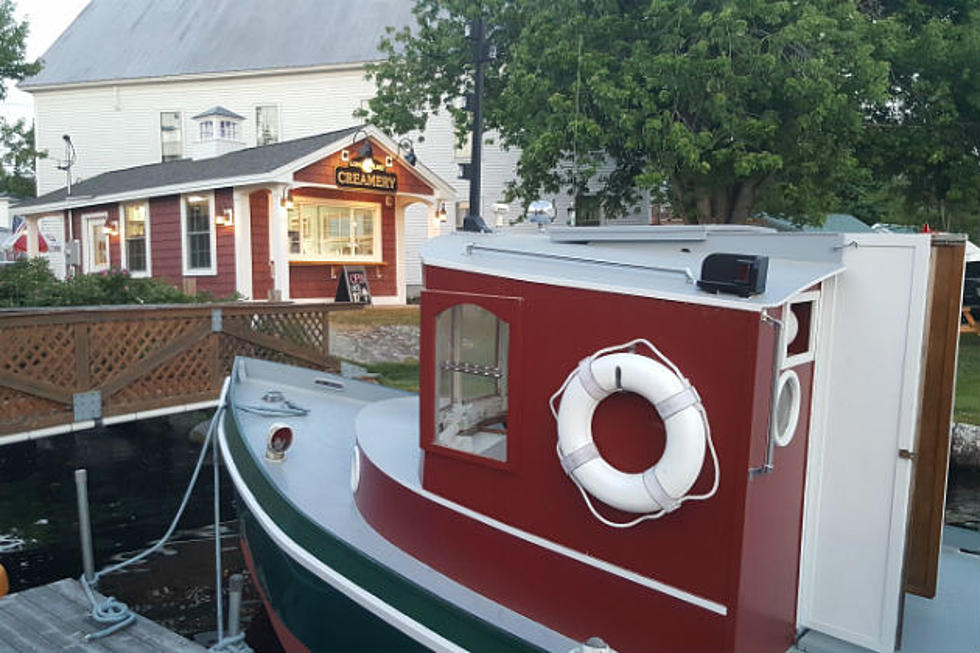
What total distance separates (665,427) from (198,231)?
52.1 ft

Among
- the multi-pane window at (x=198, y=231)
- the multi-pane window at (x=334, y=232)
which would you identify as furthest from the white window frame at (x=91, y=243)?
the multi-pane window at (x=334, y=232)

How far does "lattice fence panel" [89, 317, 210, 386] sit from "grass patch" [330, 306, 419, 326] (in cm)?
654

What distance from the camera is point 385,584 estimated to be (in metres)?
3.50

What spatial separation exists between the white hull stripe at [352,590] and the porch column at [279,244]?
11594mm

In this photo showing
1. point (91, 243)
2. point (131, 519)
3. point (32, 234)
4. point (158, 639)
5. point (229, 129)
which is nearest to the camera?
point (158, 639)

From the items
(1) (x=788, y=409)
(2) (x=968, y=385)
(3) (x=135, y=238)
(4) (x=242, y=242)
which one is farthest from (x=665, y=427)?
(3) (x=135, y=238)

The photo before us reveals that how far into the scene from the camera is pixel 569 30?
547 inches

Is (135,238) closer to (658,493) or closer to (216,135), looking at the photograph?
(216,135)

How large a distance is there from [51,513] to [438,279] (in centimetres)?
635

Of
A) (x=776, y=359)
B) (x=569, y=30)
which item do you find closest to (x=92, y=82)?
(x=569, y=30)

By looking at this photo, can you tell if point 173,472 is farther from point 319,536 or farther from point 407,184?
point 407,184

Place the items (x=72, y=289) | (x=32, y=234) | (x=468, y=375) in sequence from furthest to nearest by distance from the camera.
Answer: (x=32, y=234), (x=72, y=289), (x=468, y=375)

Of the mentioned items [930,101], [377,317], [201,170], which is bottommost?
[377,317]

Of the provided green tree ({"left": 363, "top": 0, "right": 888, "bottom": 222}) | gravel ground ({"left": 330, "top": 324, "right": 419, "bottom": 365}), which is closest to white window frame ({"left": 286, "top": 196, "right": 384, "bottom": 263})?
gravel ground ({"left": 330, "top": 324, "right": 419, "bottom": 365})
